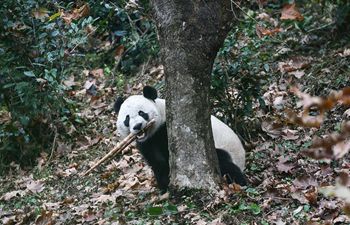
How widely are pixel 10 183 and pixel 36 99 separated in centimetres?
128

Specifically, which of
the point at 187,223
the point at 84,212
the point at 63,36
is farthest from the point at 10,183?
the point at 187,223

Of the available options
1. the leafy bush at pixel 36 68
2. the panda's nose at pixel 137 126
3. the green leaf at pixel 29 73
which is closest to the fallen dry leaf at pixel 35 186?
the leafy bush at pixel 36 68

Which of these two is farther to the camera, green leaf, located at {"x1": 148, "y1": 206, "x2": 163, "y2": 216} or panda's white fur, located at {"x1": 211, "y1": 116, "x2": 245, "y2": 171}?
panda's white fur, located at {"x1": 211, "y1": 116, "x2": 245, "y2": 171}

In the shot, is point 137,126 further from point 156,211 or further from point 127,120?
point 156,211

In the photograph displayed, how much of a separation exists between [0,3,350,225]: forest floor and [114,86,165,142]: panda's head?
0.64 m

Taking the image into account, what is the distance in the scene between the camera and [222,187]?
5129mm

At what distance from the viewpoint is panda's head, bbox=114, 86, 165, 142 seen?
6.04m

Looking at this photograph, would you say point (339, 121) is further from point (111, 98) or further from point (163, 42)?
point (111, 98)

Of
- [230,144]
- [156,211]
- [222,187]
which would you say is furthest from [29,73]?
[222,187]

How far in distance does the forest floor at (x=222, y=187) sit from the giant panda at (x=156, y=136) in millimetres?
245

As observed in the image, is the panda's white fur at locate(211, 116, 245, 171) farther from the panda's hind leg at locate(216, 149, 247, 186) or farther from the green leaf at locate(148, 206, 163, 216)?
the green leaf at locate(148, 206, 163, 216)

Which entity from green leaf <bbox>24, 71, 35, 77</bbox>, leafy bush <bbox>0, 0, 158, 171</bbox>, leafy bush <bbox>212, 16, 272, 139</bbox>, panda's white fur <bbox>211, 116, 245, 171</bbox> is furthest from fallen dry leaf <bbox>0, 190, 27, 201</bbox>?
panda's white fur <bbox>211, 116, 245, 171</bbox>

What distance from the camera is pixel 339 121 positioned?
6523 mm

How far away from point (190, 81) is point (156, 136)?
1258mm
